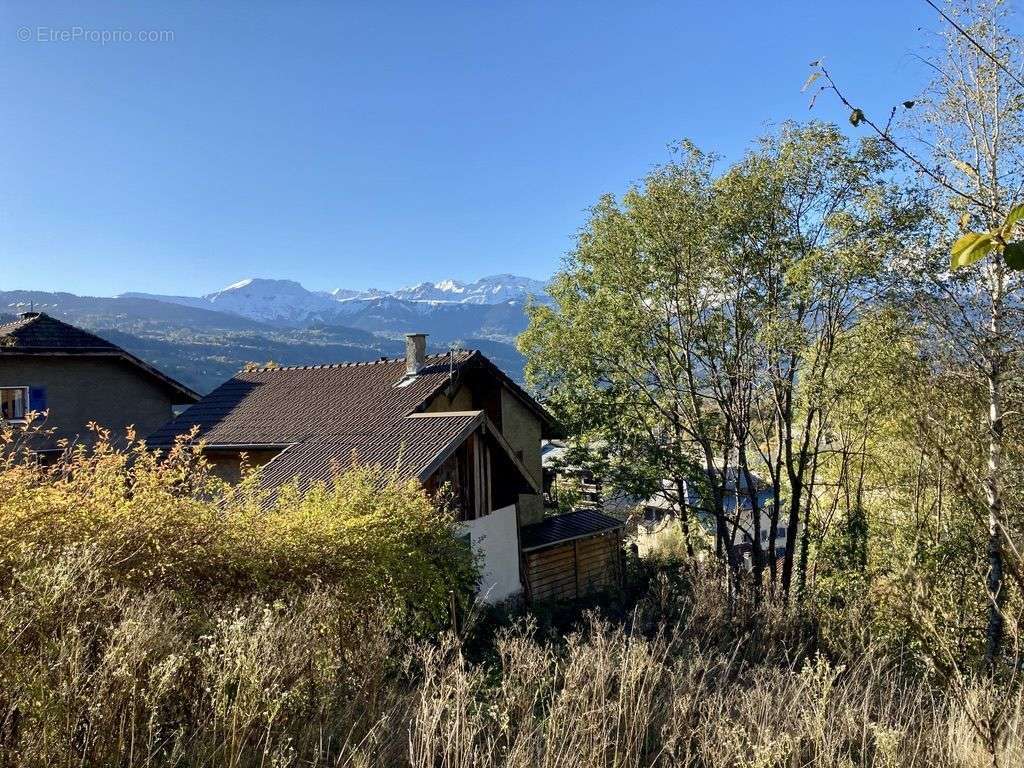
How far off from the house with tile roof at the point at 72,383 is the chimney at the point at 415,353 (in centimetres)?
930

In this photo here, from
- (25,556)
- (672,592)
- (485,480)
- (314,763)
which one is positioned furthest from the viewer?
(672,592)

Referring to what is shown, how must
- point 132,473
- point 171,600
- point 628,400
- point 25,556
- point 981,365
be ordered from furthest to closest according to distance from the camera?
point 628,400 < point 981,365 < point 132,473 < point 171,600 < point 25,556

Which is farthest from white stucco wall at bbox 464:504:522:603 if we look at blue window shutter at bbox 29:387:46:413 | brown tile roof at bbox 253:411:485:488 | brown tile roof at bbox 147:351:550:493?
blue window shutter at bbox 29:387:46:413

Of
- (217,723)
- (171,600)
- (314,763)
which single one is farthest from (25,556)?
(314,763)

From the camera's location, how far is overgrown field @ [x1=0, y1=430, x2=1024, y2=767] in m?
3.14

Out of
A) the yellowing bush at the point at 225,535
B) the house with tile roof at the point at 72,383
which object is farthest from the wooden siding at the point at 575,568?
the house with tile roof at the point at 72,383

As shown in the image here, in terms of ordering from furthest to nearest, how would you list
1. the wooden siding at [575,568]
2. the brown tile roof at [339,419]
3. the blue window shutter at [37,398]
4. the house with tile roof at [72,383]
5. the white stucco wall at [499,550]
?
the blue window shutter at [37,398] < the house with tile roof at [72,383] < the wooden siding at [575,568] < the white stucco wall at [499,550] < the brown tile roof at [339,419]

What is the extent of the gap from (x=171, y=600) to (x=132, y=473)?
69.4 inches

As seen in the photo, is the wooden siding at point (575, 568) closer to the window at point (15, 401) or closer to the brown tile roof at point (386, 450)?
the brown tile roof at point (386, 450)

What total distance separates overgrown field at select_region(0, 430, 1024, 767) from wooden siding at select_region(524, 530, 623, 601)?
12.3m

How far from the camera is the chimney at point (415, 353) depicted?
19.2m

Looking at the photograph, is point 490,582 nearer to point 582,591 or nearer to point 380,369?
point 582,591

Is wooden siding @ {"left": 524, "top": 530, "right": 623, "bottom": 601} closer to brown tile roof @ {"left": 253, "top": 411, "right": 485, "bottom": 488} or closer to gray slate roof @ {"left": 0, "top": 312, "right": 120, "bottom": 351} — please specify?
brown tile roof @ {"left": 253, "top": 411, "right": 485, "bottom": 488}

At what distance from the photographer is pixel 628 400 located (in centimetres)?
2014
